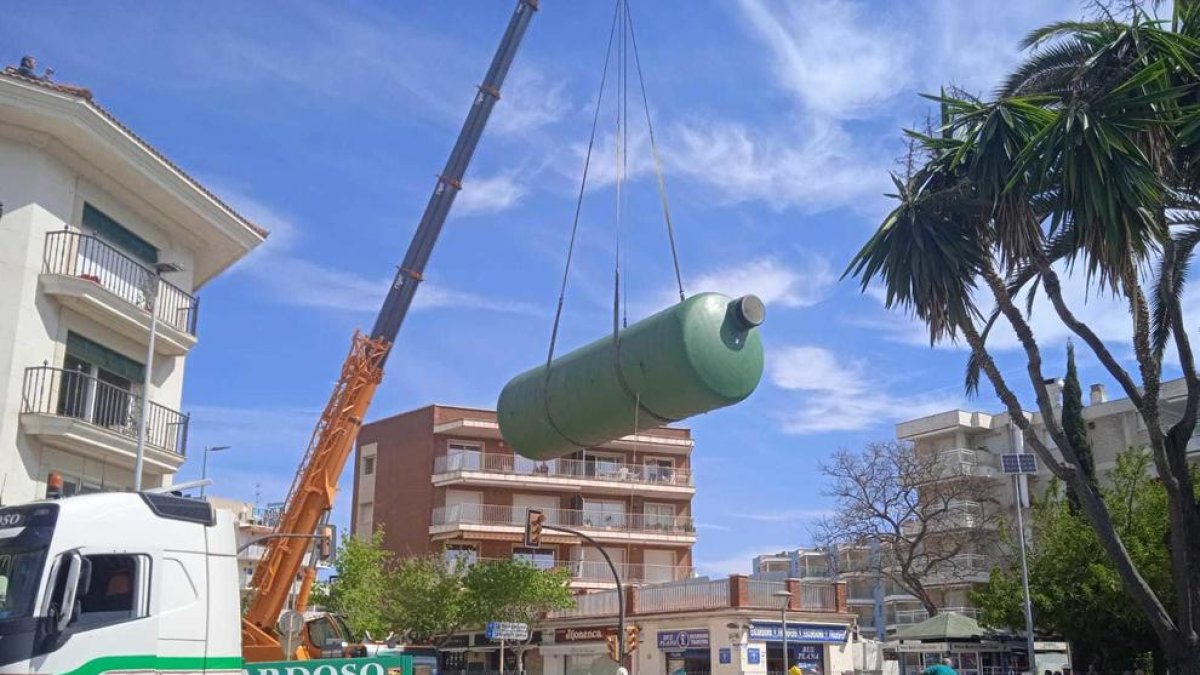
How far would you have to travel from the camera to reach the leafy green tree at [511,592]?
44250mm

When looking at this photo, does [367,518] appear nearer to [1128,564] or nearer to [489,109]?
[489,109]

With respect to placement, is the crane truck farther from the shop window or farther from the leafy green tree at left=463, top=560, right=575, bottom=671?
the shop window

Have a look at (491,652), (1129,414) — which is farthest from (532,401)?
(1129,414)

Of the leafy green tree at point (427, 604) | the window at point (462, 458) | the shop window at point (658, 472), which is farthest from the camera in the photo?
the shop window at point (658, 472)

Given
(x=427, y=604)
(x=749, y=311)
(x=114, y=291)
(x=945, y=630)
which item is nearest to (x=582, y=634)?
(x=427, y=604)

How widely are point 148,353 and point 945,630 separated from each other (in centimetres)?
2266

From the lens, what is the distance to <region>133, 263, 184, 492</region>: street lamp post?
19.5 meters

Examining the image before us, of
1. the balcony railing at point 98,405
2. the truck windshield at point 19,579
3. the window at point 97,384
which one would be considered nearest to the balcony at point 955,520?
the balcony railing at point 98,405

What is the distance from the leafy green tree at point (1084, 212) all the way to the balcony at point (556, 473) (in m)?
34.8

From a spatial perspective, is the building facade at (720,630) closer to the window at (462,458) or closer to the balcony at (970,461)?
the window at (462,458)

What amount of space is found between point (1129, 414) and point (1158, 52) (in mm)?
47881

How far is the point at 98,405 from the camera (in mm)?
21266

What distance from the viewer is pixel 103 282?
21172mm

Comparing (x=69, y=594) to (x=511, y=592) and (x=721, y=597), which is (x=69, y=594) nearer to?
(x=721, y=597)
